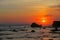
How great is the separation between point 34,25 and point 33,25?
130 cm

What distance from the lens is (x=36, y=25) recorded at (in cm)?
12075

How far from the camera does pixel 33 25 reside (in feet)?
397

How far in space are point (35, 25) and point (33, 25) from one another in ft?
6.41

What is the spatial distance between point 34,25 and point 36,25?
4.59ft

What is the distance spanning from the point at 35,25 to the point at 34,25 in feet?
2.30

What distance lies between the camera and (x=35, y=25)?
11950cm

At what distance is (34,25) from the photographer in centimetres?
11994
